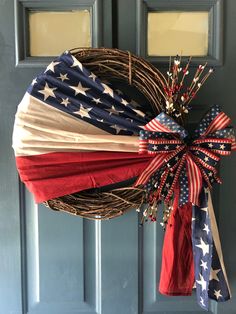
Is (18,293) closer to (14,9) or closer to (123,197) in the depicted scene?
(123,197)

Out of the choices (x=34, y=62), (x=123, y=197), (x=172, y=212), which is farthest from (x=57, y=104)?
(x=172, y=212)

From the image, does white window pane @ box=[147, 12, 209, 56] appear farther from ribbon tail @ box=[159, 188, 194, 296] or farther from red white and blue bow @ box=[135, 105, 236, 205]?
ribbon tail @ box=[159, 188, 194, 296]

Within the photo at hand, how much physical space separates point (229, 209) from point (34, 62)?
2.24 feet

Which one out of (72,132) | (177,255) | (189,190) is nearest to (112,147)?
(72,132)

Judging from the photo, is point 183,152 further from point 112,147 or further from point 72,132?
point 72,132

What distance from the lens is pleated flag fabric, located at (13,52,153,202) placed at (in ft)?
3.90

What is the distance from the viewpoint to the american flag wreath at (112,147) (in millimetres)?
1180

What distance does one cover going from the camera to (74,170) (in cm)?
120

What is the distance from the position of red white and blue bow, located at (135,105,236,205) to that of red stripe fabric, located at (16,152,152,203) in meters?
0.05

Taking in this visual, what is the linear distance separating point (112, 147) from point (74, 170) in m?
0.11

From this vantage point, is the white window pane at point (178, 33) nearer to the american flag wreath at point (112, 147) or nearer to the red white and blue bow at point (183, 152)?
the american flag wreath at point (112, 147)

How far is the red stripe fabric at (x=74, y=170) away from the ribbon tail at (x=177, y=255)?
→ 0.49 ft

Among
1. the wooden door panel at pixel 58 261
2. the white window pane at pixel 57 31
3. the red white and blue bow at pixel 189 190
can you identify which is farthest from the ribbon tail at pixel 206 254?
the white window pane at pixel 57 31

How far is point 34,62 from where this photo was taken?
1298 millimetres
